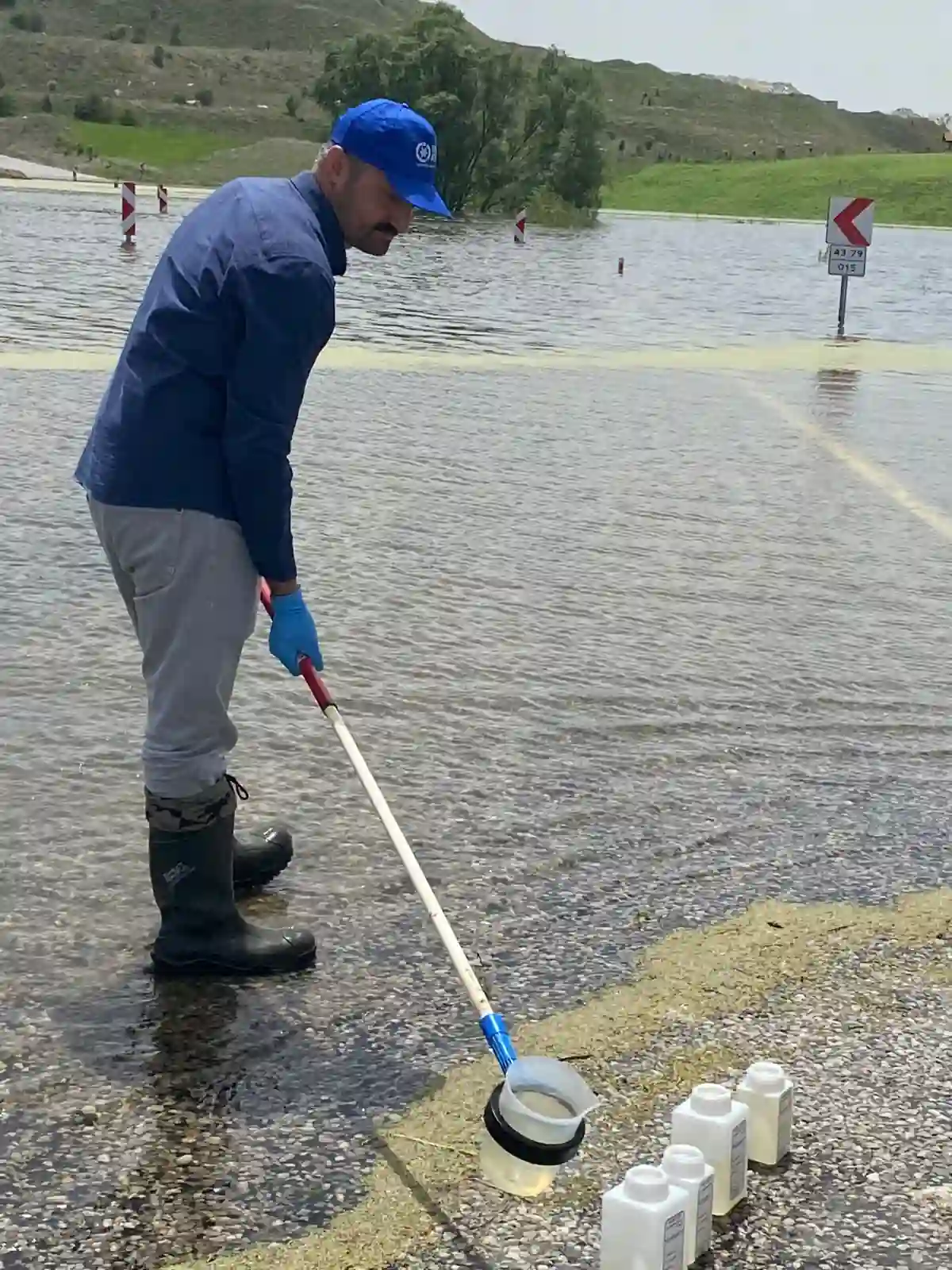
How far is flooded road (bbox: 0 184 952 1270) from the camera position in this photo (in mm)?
3484

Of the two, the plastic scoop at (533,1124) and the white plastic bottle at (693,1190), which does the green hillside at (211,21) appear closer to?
the plastic scoop at (533,1124)

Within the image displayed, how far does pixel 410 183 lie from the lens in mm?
3812

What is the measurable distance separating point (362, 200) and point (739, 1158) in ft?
6.75

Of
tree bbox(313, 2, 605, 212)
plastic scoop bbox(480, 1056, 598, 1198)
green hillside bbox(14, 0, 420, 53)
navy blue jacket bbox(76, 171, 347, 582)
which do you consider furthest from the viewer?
green hillside bbox(14, 0, 420, 53)

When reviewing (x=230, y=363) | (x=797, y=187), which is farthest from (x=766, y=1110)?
(x=797, y=187)

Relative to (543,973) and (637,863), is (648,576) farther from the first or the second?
(543,973)

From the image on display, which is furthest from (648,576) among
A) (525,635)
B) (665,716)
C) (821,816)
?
(821,816)

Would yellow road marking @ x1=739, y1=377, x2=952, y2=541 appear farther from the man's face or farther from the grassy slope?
the grassy slope

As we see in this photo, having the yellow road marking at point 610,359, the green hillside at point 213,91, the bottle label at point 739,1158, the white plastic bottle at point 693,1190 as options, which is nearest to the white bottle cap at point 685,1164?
the white plastic bottle at point 693,1190

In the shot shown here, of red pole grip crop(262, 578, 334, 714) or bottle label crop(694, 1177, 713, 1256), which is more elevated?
red pole grip crop(262, 578, 334, 714)

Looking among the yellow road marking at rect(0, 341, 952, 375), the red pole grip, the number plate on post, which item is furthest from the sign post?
the red pole grip

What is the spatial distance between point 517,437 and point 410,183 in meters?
7.87

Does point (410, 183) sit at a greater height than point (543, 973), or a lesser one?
greater

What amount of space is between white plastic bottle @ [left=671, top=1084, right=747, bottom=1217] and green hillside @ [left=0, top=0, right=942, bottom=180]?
6780 cm
